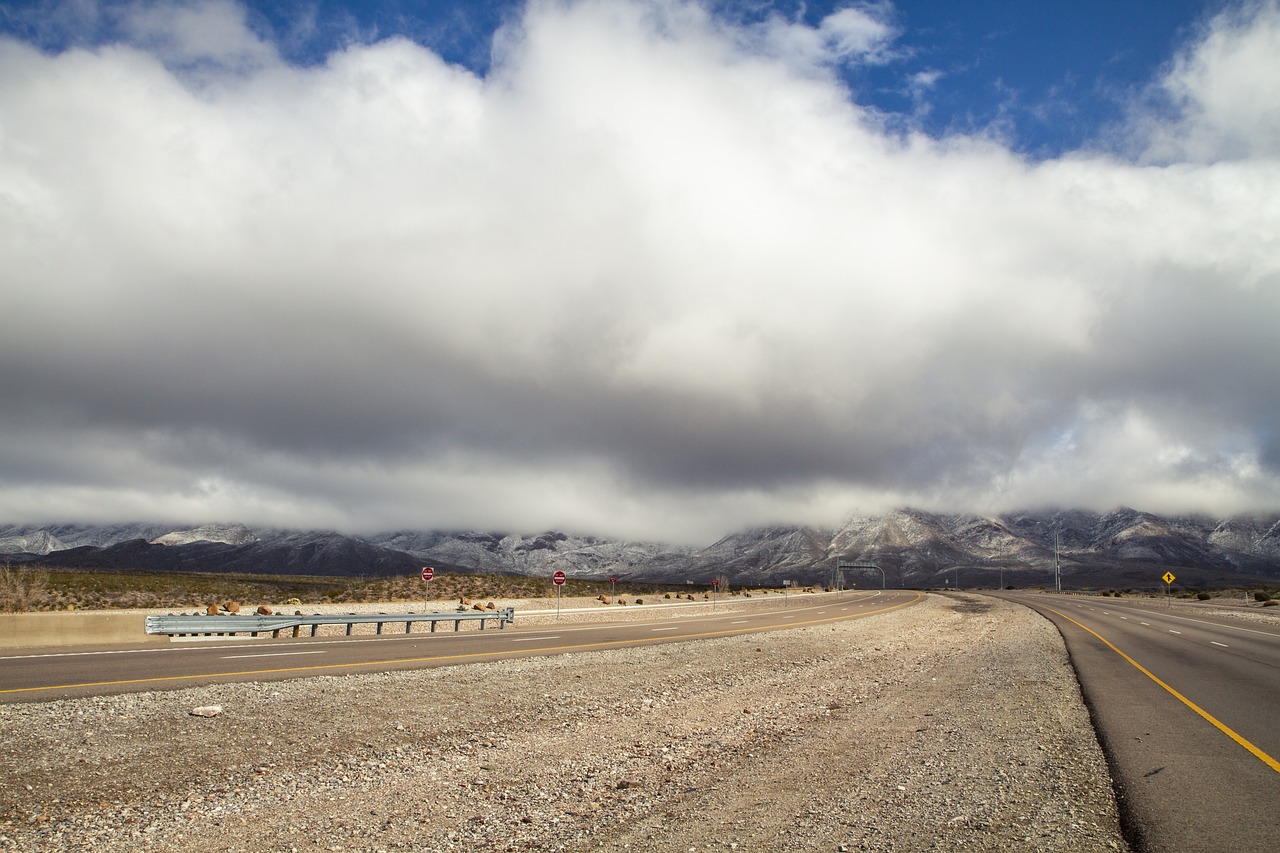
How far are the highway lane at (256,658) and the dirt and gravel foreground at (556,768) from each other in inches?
68.8

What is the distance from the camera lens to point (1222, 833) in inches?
270

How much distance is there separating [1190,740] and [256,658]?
20.1 meters

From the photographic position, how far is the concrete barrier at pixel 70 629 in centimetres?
2192

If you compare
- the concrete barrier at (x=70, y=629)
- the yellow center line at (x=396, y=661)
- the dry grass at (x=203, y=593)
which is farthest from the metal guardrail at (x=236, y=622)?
the dry grass at (x=203, y=593)

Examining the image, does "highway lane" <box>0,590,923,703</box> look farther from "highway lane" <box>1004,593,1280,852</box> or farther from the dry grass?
the dry grass

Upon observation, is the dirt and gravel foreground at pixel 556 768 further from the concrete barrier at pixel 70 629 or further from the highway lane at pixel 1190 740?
the concrete barrier at pixel 70 629

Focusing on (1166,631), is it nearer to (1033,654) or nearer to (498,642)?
(1033,654)

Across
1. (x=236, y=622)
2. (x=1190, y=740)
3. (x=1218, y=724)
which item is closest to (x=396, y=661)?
(x=236, y=622)

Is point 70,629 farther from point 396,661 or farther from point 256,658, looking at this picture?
point 396,661

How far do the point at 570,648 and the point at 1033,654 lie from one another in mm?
14391

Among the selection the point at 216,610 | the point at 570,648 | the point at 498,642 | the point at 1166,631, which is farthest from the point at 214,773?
the point at 216,610

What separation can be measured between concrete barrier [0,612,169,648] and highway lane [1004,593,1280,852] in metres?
26.0

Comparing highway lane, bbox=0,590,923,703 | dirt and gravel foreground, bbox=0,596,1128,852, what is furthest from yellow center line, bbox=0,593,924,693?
dirt and gravel foreground, bbox=0,596,1128,852

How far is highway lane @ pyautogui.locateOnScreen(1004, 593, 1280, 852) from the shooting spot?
23.3 ft
